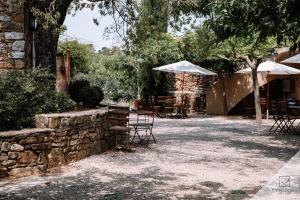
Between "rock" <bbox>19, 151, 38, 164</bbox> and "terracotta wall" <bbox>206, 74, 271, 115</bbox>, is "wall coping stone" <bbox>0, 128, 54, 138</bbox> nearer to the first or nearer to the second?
"rock" <bbox>19, 151, 38, 164</bbox>

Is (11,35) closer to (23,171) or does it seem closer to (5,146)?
(5,146)

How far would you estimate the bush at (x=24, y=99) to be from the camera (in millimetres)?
7272

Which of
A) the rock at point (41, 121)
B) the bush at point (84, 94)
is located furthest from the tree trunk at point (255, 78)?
the rock at point (41, 121)

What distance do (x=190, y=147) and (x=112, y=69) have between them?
12491mm

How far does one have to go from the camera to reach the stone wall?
6766 mm

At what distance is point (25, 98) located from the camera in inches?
300

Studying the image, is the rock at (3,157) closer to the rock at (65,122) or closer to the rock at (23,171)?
the rock at (23,171)

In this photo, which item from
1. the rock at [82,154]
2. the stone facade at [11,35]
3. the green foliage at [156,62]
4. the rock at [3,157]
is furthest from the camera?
the green foliage at [156,62]

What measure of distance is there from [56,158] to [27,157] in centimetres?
64

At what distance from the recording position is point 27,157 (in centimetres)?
699

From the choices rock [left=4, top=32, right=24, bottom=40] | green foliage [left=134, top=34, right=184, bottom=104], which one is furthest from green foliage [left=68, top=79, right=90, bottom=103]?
green foliage [left=134, top=34, right=184, bottom=104]

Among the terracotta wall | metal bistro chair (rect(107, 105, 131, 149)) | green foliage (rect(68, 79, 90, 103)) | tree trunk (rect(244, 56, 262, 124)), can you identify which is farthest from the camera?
the terracotta wall

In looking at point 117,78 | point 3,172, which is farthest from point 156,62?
point 3,172

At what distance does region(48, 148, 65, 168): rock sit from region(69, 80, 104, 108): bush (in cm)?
320
